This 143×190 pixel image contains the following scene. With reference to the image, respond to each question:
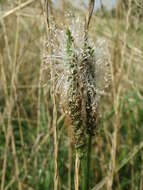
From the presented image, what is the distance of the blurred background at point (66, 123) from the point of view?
3.75 feet

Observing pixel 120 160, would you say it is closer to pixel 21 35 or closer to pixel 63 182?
pixel 63 182

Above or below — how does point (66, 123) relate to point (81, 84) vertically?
below

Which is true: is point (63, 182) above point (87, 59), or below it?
below

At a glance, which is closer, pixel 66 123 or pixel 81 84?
pixel 81 84

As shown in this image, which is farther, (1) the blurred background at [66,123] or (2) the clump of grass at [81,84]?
(1) the blurred background at [66,123]

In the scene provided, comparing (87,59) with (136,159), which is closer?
(87,59)

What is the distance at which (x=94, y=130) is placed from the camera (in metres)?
0.62

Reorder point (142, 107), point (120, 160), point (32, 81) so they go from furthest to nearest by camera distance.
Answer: point (32, 81) < point (142, 107) < point (120, 160)

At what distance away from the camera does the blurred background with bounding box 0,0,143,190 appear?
1142 millimetres

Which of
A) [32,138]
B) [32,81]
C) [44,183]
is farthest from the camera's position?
[32,81]

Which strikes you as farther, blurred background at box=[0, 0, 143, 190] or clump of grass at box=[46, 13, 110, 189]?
blurred background at box=[0, 0, 143, 190]

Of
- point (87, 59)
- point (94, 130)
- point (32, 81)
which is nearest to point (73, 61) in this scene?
point (87, 59)

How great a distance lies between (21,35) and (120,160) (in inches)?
52.3

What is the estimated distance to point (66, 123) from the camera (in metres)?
1.06
